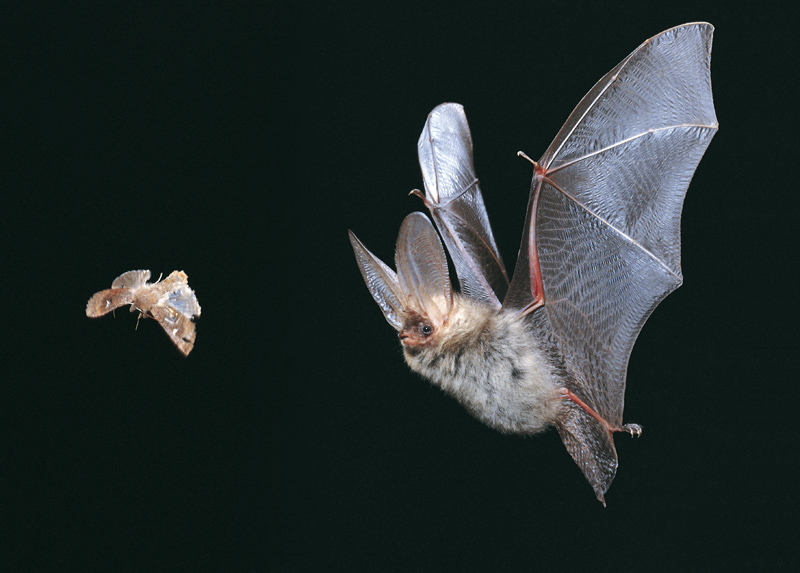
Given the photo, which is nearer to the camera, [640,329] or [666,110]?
[666,110]

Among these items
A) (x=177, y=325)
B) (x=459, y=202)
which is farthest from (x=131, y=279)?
(x=459, y=202)

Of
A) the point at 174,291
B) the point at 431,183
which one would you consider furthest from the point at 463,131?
the point at 174,291

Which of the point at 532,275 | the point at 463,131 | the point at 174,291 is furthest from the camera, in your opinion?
the point at 463,131

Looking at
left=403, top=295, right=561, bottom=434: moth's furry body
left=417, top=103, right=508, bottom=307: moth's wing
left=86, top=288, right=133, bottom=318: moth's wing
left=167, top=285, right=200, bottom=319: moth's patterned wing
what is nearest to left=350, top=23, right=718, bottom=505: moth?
left=403, top=295, right=561, bottom=434: moth's furry body

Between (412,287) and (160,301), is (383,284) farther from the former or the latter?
(160,301)

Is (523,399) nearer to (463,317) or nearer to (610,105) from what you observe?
(463,317)

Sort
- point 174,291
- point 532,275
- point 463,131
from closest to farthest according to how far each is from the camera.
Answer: point 532,275, point 174,291, point 463,131

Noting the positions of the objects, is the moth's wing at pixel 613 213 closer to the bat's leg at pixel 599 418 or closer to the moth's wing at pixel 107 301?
the bat's leg at pixel 599 418
